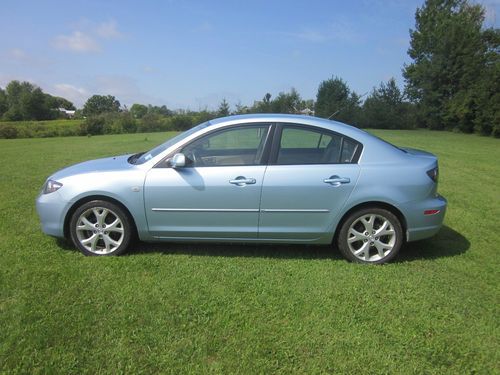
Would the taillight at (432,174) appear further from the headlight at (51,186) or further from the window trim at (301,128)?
the headlight at (51,186)

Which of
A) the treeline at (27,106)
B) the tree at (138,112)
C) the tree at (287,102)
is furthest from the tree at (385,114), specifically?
the treeline at (27,106)

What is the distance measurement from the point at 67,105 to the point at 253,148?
123 meters

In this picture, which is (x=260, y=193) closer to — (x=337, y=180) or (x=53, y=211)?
(x=337, y=180)

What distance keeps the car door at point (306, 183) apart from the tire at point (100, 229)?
1.53 meters

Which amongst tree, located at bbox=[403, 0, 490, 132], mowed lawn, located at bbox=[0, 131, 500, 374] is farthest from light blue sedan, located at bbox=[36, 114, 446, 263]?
tree, located at bbox=[403, 0, 490, 132]

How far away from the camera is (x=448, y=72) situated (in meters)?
43.8

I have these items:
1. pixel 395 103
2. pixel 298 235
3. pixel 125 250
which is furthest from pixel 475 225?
pixel 395 103

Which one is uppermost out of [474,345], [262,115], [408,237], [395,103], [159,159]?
[395,103]

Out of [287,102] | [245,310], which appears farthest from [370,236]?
[287,102]

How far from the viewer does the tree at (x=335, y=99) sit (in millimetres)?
46625

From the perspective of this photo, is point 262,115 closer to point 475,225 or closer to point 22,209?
point 475,225

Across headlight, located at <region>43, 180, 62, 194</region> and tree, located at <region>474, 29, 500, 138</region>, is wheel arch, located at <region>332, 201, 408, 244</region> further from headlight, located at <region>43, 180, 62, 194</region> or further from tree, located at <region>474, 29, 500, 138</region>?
tree, located at <region>474, 29, 500, 138</region>

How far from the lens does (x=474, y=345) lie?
3.06 metres

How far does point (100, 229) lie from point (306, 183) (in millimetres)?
2316
